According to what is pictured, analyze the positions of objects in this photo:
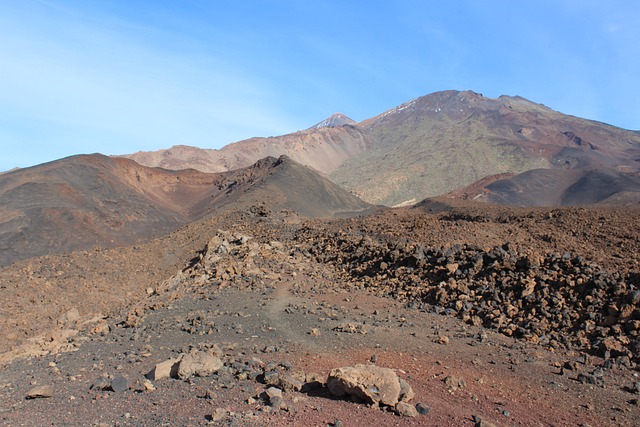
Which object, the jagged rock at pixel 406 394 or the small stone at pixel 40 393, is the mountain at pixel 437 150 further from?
the small stone at pixel 40 393

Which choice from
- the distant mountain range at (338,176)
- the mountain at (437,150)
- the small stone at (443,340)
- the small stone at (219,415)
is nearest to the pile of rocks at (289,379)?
the small stone at (219,415)

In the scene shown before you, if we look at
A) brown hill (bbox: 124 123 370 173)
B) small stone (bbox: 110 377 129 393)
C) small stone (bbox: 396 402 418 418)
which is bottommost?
small stone (bbox: 110 377 129 393)

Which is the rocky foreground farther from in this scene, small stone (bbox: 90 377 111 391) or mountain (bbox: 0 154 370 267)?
mountain (bbox: 0 154 370 267)

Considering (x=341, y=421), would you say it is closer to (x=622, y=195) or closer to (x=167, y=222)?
(x=167, y=222)

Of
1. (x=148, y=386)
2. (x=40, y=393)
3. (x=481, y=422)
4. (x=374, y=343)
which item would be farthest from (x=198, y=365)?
(x=481, y=422)

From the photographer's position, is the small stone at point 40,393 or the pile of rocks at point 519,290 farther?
the pile of rocks at point 519,290

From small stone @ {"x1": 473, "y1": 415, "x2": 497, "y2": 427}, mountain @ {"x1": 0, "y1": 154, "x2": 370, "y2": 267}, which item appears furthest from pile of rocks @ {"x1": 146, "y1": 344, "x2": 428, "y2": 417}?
mountain @ {"x1": 0, "y1": 154, "x2": 370, "y2": 267}

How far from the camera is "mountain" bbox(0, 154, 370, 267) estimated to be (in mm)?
24500

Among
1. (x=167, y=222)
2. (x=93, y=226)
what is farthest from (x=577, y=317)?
(x=167, y=222)

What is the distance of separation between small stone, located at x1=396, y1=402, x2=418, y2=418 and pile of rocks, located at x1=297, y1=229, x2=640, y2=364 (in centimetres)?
401

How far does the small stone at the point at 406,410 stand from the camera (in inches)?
211

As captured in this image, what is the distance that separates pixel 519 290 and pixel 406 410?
17.8 ft

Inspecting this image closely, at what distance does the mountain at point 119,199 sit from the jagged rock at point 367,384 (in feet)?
66.8

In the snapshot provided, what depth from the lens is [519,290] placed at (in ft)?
32.1
